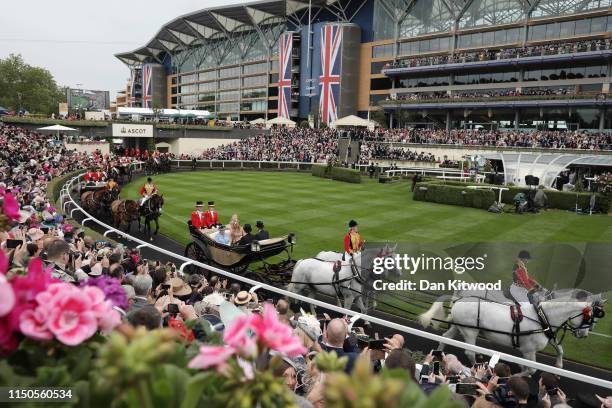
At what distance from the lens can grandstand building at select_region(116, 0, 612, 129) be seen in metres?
47.1

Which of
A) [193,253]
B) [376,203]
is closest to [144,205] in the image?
[193,253]

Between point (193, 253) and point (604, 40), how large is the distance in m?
50.1

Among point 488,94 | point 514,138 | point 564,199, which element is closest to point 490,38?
point 488,94

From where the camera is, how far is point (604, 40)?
146ft

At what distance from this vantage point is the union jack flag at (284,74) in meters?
75.7

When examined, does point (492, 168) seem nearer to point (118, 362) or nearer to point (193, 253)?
point (193, 253)

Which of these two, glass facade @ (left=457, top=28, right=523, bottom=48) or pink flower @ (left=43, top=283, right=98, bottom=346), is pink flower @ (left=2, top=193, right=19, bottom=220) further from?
glass facade @ (left=457, top=28, right=523, bottom=48)

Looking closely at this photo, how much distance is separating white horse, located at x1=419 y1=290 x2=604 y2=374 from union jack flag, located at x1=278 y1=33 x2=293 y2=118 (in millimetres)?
72370

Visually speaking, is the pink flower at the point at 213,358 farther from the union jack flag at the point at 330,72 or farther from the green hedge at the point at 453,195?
the union jack flag at the point at 330,72

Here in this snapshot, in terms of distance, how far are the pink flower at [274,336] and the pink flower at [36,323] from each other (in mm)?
642

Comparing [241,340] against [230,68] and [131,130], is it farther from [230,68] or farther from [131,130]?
[230,68]

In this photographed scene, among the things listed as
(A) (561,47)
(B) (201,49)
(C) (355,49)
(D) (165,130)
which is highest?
(B) (201,49)

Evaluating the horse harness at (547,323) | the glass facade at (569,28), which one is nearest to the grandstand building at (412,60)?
the glass facade at (569,28)

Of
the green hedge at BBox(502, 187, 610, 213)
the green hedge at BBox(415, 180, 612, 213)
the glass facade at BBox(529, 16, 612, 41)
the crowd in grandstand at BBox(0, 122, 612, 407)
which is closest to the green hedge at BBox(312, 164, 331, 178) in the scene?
the green hedge at BBox(415, 180, 612, 213)
